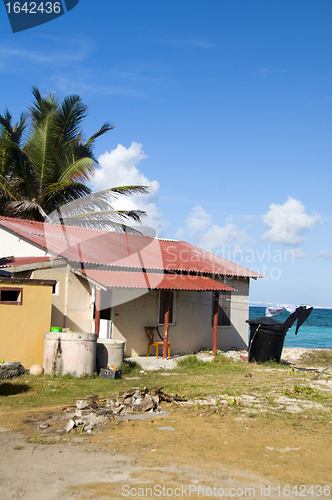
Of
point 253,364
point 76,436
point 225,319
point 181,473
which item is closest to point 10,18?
point 76,436

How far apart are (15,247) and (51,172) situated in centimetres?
752

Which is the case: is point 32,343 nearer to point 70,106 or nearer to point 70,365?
point 70,365

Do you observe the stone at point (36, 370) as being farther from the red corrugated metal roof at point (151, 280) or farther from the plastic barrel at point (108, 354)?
the red corrugated metal roof at point (151, 280)

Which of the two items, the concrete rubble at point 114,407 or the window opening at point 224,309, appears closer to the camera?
the concrete rubble at point 114,407

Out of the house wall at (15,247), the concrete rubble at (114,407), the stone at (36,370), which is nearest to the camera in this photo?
the concrete rubble at (114,407)

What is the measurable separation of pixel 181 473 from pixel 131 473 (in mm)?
542

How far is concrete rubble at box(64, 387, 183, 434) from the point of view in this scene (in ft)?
21.0

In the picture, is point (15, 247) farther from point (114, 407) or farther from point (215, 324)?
point (114, 407)

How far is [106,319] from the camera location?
13.6 metres

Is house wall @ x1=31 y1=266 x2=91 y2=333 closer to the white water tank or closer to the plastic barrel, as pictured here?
the plastic barrel

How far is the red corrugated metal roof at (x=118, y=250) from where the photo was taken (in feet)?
45.7

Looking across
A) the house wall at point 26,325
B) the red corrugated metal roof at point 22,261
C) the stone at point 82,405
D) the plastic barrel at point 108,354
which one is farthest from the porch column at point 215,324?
the stone at point 82,405

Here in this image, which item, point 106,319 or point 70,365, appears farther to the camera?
point 106,319

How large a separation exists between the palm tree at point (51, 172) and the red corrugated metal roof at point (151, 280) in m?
5.81
